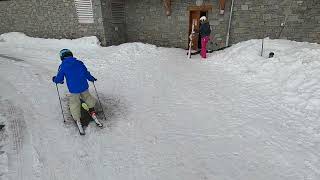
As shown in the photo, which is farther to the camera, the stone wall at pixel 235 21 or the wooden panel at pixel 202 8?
the wooden panel at pixel 202 8

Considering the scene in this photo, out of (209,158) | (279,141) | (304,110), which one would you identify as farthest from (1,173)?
(304,110)

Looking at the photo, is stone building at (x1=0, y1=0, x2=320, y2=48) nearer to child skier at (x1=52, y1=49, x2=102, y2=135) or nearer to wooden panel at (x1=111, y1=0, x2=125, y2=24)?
wooden panel at (x1=111, y1=0, x2=125, y2=24)

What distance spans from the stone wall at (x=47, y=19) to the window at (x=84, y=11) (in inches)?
9.3

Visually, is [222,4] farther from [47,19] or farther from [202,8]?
[47,19]

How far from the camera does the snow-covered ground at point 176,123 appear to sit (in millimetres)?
4395

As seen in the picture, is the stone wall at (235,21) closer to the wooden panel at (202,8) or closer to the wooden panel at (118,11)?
the wooden panel at (202,8)

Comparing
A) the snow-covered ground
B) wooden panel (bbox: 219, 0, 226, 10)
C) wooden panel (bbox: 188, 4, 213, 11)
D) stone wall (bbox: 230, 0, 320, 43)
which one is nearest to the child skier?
the snow-covered ground

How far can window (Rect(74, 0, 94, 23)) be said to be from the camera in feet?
42.8

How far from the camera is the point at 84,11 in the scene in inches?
522

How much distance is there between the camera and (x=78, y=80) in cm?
577

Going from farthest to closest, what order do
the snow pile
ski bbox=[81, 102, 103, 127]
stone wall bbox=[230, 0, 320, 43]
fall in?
stone wall bbox=[230, 0, 320, 43]
the snow pile
ski bbox=[81, 102, 103, 127]

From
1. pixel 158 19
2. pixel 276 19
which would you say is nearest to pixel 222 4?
pixel 276 19

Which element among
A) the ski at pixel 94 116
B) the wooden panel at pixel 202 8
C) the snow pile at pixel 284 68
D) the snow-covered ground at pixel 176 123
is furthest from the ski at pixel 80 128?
the wooden panel at pixel 202 8

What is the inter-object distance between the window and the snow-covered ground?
4.44m
